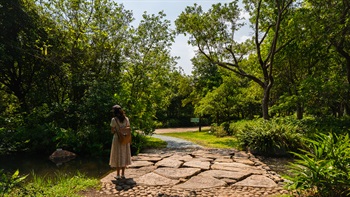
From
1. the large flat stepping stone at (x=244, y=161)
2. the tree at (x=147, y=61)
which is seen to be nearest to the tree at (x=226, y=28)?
the tree at (x=147, y=61)

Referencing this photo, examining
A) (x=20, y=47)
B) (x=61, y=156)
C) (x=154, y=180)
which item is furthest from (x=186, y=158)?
(x=20, y=47)

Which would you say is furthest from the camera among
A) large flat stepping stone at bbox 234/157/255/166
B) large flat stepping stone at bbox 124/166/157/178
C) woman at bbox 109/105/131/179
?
large flat stepping stone at bbox 234/157/255/166

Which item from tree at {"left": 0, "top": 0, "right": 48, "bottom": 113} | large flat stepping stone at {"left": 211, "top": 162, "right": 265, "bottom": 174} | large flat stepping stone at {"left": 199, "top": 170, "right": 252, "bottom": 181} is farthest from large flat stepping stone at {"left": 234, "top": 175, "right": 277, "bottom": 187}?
tree at {"left": 0, "top": 0, "right": 48, "bottom": 113}

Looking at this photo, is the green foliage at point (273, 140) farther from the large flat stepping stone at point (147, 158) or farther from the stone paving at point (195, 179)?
the large flat stepping stone at point (147, 158)

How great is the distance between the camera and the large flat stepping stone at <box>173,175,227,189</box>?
208 inches

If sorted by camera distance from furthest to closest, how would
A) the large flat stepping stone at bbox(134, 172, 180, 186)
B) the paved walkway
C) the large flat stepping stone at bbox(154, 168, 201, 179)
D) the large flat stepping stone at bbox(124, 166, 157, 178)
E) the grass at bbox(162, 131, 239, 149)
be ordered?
1. the grass at bbox(162, 131, 239, 149)
2. the large flat stepping stone at bbox(124, 166, 157, 178)
3. the large flat stepping stone at bbox(154, 168, 201, 179)
4. the large flat stepping stone at bbox(134, 172, 180, 186)
5. the paved walkway

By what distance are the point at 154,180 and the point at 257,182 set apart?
219cm

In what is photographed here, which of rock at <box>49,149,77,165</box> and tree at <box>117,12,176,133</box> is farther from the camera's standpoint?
tree at <box>117,12,176,133</box>

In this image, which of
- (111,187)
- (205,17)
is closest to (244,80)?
(205,17)

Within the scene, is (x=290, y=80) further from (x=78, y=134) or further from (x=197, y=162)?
(x=78, y=134)

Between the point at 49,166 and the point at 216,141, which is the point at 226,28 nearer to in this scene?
the point at 216,141

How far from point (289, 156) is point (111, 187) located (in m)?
6.12

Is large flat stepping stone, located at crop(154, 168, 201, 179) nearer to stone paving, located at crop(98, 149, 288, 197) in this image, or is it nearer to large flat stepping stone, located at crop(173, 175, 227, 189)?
stone paving, located at crop(98, 149, 288, 197)

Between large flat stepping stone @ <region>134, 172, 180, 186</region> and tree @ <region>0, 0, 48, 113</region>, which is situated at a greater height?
tree @ <region>0, 0, 48, 113</region>
